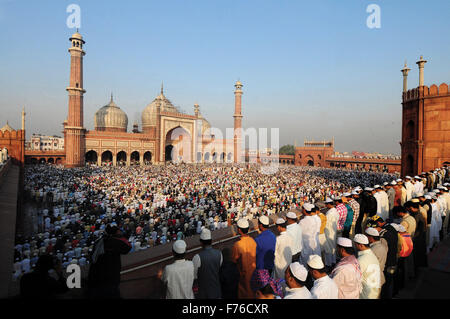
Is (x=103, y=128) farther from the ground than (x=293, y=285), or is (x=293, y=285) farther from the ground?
(x=103, y=128)

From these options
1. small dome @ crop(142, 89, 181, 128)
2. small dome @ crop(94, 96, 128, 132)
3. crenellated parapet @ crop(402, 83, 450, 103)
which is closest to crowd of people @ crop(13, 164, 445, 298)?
crenellated parapet @ crop(402, 83, 450, 103)

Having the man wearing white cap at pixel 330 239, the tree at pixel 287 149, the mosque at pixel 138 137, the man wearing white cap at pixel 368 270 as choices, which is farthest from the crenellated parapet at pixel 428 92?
the tree at pixel 287 149

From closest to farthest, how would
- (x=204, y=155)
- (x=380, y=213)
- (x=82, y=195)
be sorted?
(x=380, y=213), (x=82, y=195), (x=204, y=155)

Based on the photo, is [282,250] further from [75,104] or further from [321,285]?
[75,104]

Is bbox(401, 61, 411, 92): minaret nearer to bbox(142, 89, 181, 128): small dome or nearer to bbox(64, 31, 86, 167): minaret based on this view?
bbox(64, 31, 86, 167): minaret

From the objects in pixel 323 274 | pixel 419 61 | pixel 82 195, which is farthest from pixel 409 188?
pixel 82 195

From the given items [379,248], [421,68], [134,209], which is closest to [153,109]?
[134,209]
